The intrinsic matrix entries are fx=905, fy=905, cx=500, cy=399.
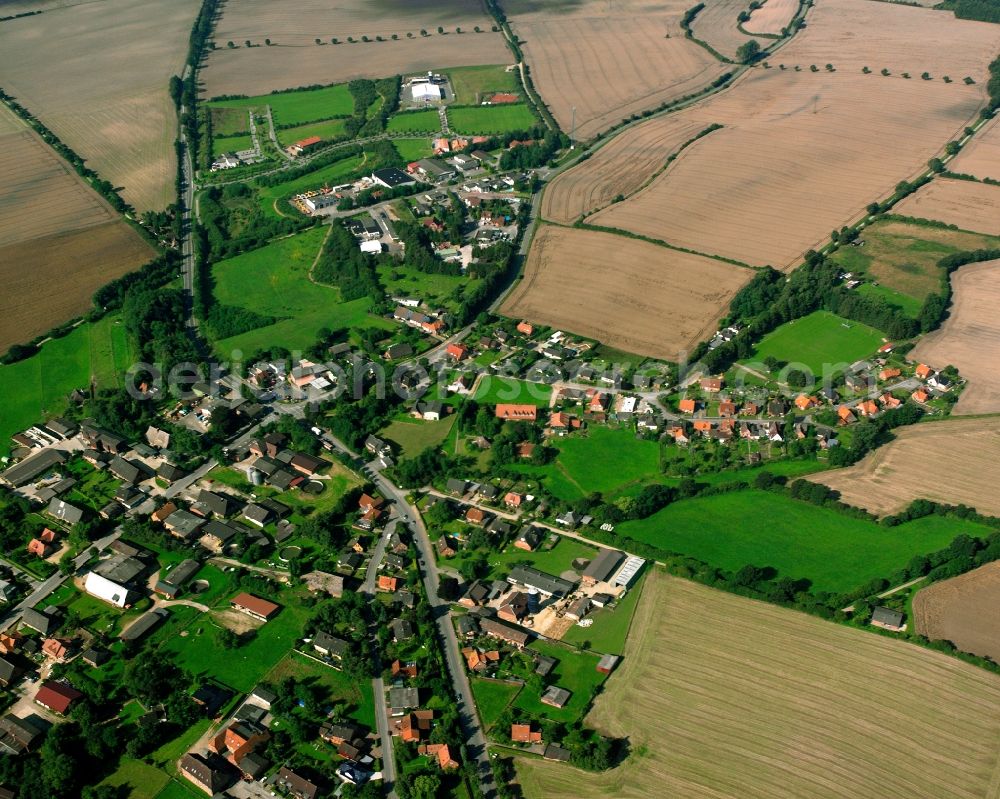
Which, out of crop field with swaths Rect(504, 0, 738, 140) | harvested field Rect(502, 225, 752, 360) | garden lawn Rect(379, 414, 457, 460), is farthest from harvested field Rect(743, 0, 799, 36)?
garden lawn Rect(379, 414, 457, 460)

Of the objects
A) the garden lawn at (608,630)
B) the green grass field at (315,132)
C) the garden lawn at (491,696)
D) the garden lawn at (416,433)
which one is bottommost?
the garden lawn at (608,630)

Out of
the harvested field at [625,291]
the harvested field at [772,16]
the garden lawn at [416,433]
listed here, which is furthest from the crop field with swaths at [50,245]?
the harvested field at [772,16]

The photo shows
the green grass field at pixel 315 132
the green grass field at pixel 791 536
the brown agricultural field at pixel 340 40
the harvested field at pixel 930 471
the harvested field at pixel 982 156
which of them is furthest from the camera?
the brown agricultural field at pixel 340 40

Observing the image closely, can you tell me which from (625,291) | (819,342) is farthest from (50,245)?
(819,342)

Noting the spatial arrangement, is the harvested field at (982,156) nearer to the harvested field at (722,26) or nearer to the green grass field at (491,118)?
the harvested field at (722,26)

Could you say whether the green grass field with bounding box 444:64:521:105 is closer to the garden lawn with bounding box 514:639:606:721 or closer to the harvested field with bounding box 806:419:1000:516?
the harvested field with bounding box 806:419:1000:516

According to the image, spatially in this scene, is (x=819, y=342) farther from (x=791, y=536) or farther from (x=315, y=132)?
(x=315, y=132)

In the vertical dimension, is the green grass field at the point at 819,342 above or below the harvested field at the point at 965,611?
above
